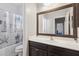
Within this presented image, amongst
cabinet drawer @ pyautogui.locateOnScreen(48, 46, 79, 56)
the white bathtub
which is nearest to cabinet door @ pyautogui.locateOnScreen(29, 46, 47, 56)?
cabinet drawer @ pyautogui.locateOnScreen(48, 46, 79, 56)

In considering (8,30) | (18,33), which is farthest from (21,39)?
(8,30)

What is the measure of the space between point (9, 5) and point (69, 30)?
1.38 m

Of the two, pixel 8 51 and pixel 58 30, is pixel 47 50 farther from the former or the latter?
pixel 8 51

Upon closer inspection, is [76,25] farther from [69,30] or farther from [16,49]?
[16,49]

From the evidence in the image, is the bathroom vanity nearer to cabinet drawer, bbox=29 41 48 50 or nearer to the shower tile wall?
cabinet drawer, bbox=29 41 48 50

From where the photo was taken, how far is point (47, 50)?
83.6 inches

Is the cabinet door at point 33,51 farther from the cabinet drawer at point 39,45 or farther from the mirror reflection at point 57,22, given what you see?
the mirror reflection at point 57,22

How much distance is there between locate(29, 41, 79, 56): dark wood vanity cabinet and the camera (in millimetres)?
1656

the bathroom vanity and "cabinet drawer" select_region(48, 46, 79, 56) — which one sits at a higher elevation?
the bathroom vanity

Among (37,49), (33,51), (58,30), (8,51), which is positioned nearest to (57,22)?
(58,30)

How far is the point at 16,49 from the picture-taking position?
244 cm

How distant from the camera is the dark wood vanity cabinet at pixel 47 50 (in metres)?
1.66

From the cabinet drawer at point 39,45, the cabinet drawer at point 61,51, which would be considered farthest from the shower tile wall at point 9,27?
the cabinet drawer at point 61,51

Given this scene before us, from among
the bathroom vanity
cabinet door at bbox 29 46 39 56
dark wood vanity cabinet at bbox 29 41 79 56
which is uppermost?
the bathroom vanity
